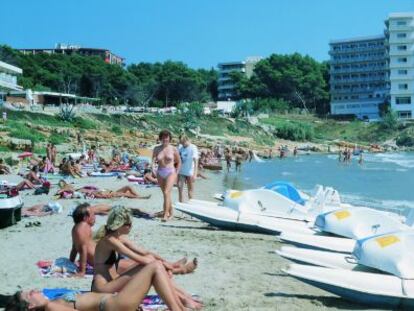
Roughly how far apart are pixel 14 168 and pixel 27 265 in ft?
56.0

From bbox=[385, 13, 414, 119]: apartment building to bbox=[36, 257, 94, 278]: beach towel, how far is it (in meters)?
98.6

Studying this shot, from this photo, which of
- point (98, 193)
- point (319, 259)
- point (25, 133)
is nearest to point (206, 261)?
point (319, 259)

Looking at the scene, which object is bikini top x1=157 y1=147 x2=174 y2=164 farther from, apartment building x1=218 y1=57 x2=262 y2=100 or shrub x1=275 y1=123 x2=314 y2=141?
apartment building x1=218 y1=57 x2=262 y2=100

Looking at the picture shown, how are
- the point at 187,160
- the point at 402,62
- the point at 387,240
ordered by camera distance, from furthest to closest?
1. the point at 402,62
2. the point at 187,160
3. the point at 387,240

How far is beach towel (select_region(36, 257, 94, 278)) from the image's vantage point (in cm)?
723

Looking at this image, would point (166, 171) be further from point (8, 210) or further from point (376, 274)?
point (376, 274)

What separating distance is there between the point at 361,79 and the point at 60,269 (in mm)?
109042

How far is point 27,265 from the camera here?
25.6 feet

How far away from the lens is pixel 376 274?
6.68 m

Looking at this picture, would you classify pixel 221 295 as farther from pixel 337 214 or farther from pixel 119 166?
pixel 119 166

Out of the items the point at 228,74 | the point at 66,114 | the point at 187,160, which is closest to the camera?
the point at 187,160

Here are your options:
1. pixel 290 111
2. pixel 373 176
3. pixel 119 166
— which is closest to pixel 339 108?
pixel 290 111

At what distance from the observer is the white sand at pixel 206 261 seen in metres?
6.69

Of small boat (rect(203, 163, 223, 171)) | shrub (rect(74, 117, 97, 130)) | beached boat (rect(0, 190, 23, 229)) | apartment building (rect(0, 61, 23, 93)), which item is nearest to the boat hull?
beached boat (rect(0, 190, 23, 229))
